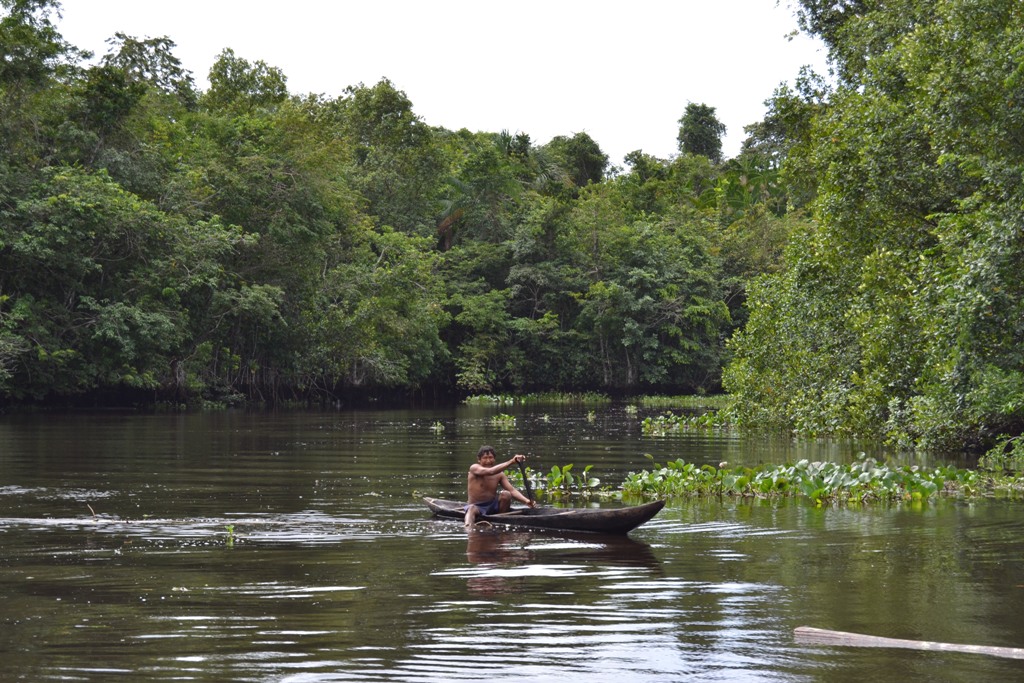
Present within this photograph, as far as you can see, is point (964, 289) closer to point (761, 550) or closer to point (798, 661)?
point (761, 550)

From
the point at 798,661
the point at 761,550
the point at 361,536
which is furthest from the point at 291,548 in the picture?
the point at 798,661

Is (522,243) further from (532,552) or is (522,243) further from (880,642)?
(880,642)

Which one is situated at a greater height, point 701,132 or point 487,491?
point 701,132

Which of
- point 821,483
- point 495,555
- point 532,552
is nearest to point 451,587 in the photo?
point 495,555

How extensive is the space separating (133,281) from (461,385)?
74.1ft

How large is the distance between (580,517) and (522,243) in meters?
51.8

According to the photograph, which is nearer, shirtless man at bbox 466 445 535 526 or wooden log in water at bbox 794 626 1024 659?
wooden log in water at bbox 794 626 1024 659

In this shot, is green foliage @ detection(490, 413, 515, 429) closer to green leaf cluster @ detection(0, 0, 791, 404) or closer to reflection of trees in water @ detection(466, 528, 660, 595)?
green leaf cluster @ detection(0, 0, 791, 404)

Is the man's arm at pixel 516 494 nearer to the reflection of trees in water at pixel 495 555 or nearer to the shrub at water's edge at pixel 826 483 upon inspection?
the reflection of trees in water at pixel 495 555

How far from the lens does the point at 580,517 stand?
14445 mm

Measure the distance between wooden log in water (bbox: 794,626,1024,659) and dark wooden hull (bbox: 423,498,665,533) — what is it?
188 inches

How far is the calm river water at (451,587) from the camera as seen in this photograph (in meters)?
8.17

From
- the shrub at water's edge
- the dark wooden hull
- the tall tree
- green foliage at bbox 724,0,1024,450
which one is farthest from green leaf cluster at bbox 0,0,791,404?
the dark wooden hull

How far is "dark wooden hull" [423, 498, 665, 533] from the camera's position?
1399cm
